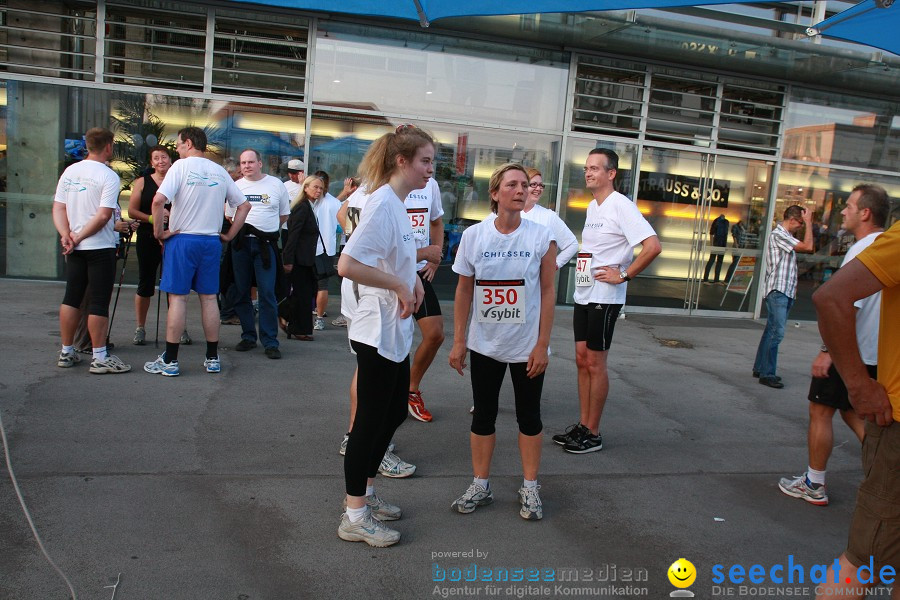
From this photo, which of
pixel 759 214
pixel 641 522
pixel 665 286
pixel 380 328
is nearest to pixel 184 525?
pixel 380 328

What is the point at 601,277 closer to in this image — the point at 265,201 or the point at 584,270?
the point at 584,270

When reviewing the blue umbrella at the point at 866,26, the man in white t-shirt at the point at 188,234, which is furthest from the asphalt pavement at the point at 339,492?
the blue umbrella at the point at 866,26

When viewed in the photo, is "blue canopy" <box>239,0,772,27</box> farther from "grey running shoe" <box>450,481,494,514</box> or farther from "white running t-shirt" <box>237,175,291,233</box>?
"grey running shoe" <box>450,481,494,514</box>

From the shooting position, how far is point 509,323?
382 cm

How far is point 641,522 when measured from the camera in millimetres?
3916

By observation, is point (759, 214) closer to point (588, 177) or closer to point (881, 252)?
point (588, 177)

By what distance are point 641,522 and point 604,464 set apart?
903mm

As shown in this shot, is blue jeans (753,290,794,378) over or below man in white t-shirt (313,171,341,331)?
below

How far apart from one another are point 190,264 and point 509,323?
3279 millimetres

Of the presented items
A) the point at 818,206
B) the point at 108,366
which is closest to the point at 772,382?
the point at 108,366

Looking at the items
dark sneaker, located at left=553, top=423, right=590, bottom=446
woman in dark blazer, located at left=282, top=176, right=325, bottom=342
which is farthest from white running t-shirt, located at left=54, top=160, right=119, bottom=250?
dark sneaker, located at left=553, top=423, right=590, bottom=446

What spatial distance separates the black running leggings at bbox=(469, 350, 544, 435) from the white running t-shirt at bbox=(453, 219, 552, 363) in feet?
0.20

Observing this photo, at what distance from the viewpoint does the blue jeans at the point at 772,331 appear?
7.43 metres

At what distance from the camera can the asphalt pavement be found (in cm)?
316
